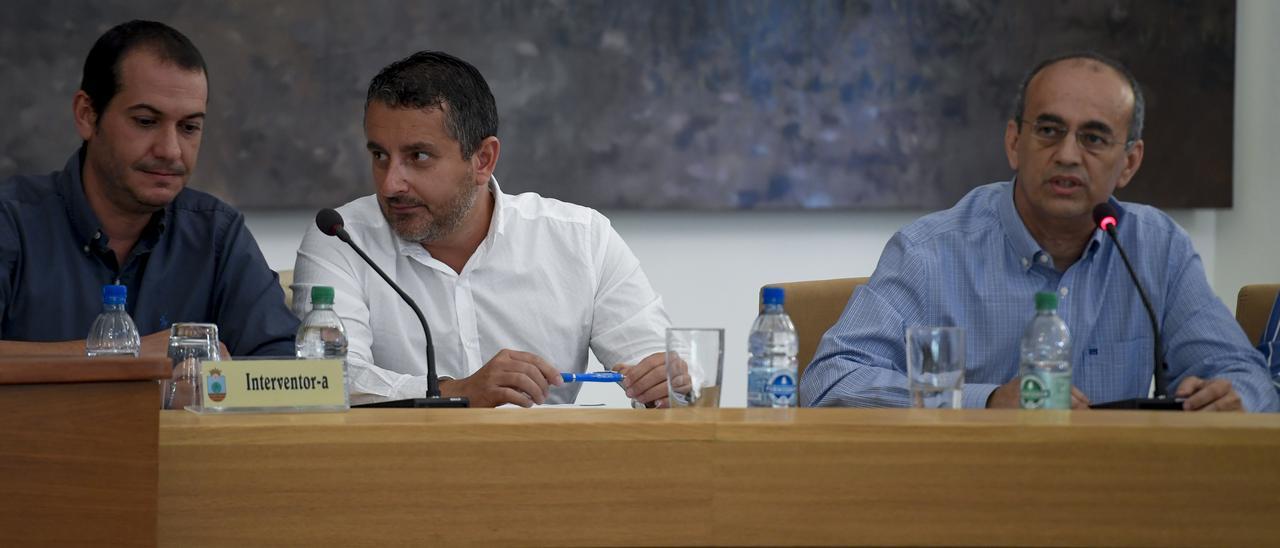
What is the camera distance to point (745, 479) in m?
1.22

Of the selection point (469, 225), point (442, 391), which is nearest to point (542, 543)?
point (442, 391)

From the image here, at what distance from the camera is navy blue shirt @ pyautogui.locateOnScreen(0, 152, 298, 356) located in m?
2.12

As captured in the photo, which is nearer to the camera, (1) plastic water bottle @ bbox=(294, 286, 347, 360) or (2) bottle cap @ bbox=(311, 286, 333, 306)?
(2) bottle cap @ bbox=(311, 286, 333, 306)

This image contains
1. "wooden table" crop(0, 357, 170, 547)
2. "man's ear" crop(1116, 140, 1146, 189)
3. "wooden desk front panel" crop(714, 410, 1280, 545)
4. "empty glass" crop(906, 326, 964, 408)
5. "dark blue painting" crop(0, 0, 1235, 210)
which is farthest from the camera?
"dark blue painting" crop(0, 0, 1235, 210)

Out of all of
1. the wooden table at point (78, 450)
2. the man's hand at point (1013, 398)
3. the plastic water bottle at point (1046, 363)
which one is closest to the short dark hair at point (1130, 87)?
the plastic water bottle at point (1046, 363)

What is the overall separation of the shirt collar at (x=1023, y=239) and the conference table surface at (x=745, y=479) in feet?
2.90

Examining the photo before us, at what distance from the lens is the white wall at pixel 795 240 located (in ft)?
11.1

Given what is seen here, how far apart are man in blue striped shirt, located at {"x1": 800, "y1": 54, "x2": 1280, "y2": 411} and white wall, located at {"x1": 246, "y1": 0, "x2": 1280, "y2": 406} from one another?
1241 mm

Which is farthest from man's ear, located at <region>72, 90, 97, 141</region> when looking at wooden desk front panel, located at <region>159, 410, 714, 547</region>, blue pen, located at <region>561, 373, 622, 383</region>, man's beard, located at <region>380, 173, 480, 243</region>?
wooden desk front panel, located at <region>159, 410, 714, 547</region>

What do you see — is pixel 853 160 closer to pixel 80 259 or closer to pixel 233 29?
pixel 233 29

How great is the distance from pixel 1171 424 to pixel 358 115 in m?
2.38

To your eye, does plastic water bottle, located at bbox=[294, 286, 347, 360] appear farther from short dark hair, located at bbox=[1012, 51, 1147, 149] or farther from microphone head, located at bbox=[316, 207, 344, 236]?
short dark hair, located at bbox=[1012, 51, 1147, 149]

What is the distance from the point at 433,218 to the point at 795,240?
4.50 feet

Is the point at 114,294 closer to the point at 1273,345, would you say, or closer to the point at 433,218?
the point at 433,218
